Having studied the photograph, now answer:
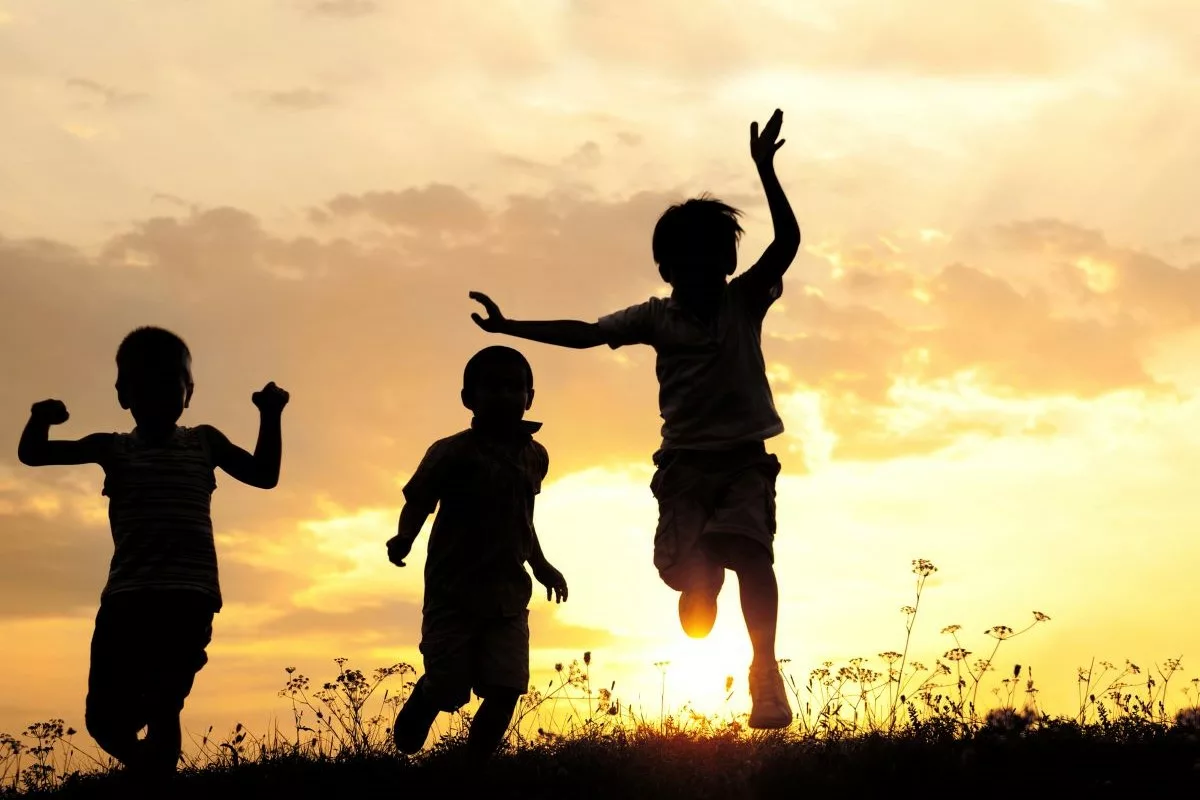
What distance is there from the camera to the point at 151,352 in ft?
27.5

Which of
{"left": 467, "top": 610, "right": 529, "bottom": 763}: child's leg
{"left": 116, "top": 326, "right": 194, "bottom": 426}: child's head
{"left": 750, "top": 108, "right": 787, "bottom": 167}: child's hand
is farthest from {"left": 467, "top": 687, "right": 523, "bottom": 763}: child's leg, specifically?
{"left": 750, "top": 108, "right": 787, "bottom": 167}: child's hand

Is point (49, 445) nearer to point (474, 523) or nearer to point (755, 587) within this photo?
point (474, 523)

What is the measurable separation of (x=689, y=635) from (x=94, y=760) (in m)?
4.42

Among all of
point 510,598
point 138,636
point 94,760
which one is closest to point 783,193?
point 510,598

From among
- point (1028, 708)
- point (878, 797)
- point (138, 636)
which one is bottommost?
point (878, 797)

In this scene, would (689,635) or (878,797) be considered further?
(689,635)

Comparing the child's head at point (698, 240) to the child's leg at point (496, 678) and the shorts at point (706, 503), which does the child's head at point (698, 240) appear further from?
the child's leg at point (496, 678)

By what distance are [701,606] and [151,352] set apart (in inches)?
139

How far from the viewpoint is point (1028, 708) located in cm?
820

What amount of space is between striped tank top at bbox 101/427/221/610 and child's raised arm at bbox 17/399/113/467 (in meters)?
0.12

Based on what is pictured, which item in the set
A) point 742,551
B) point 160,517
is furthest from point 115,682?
point 742,551

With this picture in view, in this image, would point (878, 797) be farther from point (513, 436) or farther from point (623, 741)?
point (513, 436)

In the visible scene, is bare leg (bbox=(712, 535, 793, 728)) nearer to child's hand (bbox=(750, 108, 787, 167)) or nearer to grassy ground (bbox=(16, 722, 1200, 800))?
grassy ground (bbox=(16, 722, 1200, 800))

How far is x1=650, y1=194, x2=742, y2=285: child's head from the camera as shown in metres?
8.48
